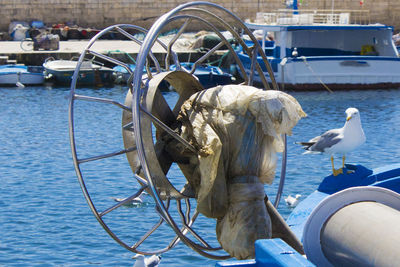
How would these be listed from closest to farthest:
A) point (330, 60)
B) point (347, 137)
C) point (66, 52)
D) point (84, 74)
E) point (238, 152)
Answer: point (238, 152), point (347, 137), point (330, 60), point (84, 74), point (66, 52)

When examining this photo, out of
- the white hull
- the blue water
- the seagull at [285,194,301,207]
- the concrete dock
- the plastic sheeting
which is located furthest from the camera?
the concrete dock

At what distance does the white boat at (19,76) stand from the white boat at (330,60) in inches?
256

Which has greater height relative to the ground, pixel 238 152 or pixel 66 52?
pixel 238 152

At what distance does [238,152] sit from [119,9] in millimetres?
27046

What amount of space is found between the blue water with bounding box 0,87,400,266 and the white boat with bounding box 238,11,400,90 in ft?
2.08

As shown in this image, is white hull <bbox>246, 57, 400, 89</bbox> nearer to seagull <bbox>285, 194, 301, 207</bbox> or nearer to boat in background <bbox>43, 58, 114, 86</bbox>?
boat in background <bbox>43, 58, 114, 86</bbox>

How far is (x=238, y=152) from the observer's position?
451cm

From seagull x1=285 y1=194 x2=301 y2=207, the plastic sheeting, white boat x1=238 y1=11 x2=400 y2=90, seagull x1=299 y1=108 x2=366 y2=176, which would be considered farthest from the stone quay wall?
the plastic sheeting

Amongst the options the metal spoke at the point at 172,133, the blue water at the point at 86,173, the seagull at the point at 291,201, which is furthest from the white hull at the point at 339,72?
the metal spoke at the point at 172,133

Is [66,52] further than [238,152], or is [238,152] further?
[66,52]

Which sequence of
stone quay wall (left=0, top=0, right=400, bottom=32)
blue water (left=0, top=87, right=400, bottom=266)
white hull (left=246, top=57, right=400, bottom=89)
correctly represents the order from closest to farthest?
blue water (left=0, top=87, right=400, bottom=266) → white hull (left=246, top=57, right=400, bottom=89) → stone quay wall (left=0, top=0, right=400, bottom=32)

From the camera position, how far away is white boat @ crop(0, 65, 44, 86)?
21484 mm

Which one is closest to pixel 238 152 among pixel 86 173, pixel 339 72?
pixel 86 173

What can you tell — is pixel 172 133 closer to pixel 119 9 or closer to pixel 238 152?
pixel 238 152
